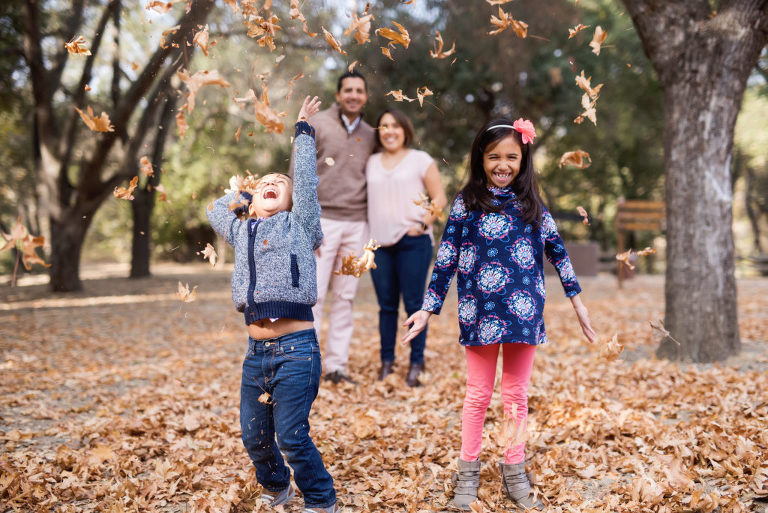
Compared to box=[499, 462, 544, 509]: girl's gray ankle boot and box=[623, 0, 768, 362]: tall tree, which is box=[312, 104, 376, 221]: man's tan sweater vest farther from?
box=[623, 0, 768, 362]: tall tree

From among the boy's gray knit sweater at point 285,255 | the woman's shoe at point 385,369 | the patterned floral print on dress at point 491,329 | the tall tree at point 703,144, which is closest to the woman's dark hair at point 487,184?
the patterned floral print on dress at point 491,329

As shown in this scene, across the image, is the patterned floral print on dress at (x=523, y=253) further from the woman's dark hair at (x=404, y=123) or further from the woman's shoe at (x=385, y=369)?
the woman's shoe at (x=385, y=369)

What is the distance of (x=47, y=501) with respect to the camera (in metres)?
2.83

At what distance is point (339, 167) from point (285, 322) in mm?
2178

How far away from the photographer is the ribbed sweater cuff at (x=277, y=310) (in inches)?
99.2

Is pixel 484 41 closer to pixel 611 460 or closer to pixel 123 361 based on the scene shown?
pixel 123 361

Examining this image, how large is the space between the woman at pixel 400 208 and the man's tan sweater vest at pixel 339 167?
9 centimetres

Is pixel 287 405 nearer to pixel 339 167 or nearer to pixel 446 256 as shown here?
pixel 446 256

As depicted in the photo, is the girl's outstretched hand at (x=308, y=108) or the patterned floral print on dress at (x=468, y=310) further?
the patterned floral print on dress at (x=468, y=310)

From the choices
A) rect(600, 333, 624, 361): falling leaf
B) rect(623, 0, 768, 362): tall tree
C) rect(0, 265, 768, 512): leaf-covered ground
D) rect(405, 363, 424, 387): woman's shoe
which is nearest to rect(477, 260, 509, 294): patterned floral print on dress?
rect(600, 333, 624, 361): falling leaf

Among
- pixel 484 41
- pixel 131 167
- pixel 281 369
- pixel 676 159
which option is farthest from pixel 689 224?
pixel 131 167

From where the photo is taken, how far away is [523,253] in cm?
272

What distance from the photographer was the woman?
Answer: 449cm

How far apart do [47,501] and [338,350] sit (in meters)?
2.49
